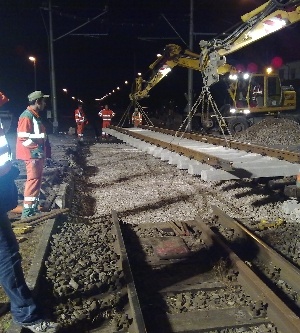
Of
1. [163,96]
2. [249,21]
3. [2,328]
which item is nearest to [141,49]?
[163,96]

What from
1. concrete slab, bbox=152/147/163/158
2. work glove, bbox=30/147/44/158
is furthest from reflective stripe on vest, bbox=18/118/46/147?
concrete slab, bbox=152/147/163/158

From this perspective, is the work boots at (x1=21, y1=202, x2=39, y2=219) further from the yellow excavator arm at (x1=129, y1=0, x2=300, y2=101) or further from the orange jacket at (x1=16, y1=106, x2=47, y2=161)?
the yellow excavator arm at (x1=129, y1=0, x2=300, y2=101)

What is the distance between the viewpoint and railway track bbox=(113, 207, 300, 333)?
352cm

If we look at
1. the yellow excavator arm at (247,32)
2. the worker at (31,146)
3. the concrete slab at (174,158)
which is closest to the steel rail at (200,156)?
the concrete slab at (174,158)

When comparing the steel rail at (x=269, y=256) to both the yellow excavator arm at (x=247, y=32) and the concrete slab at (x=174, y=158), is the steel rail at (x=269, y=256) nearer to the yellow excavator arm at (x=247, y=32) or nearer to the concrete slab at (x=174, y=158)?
the concrete slab at (x=174, y=158)

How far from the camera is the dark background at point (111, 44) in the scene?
66.1 ft

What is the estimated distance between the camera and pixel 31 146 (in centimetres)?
615

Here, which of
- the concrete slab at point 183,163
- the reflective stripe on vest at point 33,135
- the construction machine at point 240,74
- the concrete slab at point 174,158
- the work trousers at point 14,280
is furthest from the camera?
the concrete slab at point 174,158

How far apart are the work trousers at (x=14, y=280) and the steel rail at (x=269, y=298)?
83.6 inches

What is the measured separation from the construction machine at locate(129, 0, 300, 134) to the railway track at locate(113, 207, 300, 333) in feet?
13.3

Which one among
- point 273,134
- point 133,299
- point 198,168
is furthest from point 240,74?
point 133,299

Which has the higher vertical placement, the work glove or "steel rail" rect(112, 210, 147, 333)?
the work glove

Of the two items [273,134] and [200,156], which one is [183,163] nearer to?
[200,156]

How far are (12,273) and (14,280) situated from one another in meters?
0.06
